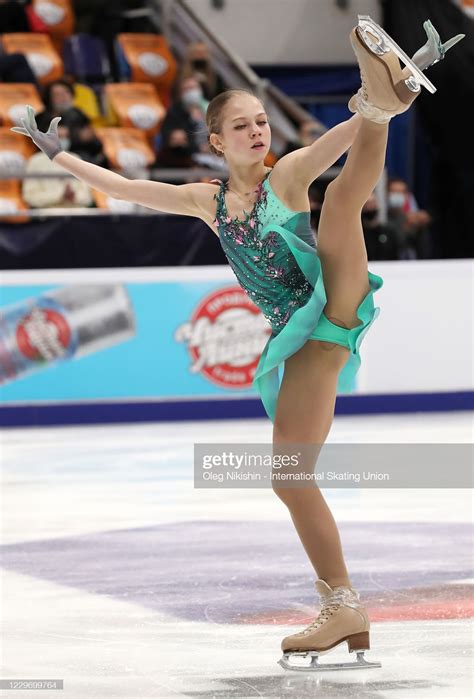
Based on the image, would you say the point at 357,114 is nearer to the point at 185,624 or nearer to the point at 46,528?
the point at 185,624

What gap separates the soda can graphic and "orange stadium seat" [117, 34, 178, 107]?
3.80 meters

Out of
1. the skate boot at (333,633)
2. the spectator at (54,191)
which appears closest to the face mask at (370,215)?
the spectator at (54,191)

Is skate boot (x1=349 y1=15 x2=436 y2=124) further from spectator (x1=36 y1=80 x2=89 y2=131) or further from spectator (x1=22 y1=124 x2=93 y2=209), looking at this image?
spectator (x1=36 y1=80 x2=89 y2=131)

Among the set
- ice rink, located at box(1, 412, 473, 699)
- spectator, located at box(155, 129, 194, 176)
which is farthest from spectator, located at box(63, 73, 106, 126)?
ice rink, located at box(1, 412, 473, 699)

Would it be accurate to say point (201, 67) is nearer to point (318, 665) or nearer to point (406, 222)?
point (406, 222)

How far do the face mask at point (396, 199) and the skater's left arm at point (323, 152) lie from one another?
7462 millimetres

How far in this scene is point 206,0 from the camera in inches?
520

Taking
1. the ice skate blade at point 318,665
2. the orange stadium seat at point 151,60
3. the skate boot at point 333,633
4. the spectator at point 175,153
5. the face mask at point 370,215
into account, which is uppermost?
the orange stadium seat at point 151,60

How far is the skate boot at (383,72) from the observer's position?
292cm

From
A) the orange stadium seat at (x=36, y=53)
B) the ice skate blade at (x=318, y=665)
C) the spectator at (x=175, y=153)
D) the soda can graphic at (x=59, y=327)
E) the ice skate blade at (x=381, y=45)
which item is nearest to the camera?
the ice skate blade at (x=381, y=45)

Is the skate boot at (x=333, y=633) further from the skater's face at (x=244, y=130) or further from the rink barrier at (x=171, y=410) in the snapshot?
the rink barrier at (x=171, y=410)

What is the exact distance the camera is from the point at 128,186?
11.8ft

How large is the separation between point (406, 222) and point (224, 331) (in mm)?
2370

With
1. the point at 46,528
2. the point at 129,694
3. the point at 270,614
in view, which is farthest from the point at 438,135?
the point at 129,694
